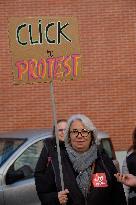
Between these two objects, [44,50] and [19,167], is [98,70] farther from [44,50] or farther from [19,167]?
[44,50]

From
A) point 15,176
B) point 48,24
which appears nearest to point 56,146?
point 48,24

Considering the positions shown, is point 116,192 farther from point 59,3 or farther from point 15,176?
point 59,3

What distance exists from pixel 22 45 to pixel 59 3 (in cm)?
974

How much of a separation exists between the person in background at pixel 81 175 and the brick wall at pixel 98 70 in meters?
10.2

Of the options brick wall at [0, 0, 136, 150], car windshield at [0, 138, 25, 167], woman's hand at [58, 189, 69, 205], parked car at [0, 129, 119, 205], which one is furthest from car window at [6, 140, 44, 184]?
brick wall at [0, 0, 136, 150]

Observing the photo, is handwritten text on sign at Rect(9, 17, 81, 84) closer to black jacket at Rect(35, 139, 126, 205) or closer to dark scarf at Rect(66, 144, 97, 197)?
black jacket at Rect(35, 139, 126, 205)

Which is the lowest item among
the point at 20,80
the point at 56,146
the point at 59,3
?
the point at 56,146

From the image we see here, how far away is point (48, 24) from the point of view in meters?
4.96

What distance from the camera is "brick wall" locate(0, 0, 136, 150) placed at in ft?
47.0

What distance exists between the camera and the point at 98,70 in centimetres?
1441

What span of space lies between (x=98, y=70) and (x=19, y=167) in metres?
7.83

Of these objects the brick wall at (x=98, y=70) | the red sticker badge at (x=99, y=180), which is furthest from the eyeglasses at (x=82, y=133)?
the brick wall at (x=98, y=70)

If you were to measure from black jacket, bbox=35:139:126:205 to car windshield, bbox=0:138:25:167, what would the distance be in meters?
2.57

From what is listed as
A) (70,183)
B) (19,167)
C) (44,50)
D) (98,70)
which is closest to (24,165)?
(19,167)
